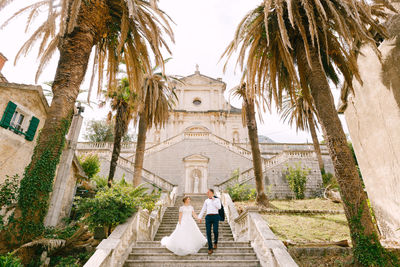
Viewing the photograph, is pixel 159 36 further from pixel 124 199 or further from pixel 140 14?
pixel 124 199

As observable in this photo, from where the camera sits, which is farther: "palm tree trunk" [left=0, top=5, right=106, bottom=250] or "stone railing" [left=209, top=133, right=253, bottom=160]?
"stone railing" [left=209, top=133, right=253, bottom=160]

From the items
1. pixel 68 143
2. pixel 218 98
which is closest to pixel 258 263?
pixel 68 143

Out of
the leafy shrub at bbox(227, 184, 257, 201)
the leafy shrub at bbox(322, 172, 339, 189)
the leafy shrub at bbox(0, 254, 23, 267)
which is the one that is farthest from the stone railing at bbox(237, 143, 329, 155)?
the leafy shrub at bbox(0, 254, 23, 267)

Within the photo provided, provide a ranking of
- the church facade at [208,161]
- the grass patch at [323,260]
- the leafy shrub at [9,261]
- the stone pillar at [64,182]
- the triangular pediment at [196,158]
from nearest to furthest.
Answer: the leafy shrub at [9,261] → the grass patch at [323,260] → the stone pillar at [64,182] → the church facade at [208,161] → the triangular pediment at [196,158]

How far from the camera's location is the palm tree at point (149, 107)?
1155cm

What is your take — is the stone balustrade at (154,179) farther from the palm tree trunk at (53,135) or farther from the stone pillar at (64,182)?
the palm tree trunk at (53,135)

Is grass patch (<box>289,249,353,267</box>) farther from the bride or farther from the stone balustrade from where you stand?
the stone balustrade

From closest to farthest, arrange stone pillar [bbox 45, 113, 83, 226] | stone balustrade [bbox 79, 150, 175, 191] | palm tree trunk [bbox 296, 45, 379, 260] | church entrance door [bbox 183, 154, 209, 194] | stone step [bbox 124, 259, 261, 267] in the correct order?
palm tree trunk [bbox 296, 45, 379, 260], stone step [bbox 124, 259, 261, 267], stone pillar [bbox 45, 113, 83, 226], stone balustrade [bbox 79, 150, 175, 191], church entrance door [bbox 183, 154, 209, 194]

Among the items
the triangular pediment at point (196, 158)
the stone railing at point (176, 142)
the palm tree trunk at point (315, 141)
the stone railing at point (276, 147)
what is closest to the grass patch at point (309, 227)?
the palm tree trunk at point (315, 141)

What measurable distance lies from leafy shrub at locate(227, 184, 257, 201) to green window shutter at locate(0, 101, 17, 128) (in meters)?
11.6

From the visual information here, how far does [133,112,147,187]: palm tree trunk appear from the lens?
11.3m

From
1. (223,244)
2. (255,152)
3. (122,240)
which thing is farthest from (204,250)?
(255,152)

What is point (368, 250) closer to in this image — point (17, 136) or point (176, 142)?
point (17, 136)

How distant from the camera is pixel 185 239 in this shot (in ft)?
18.2
